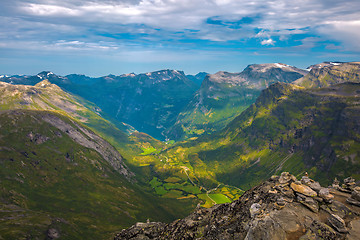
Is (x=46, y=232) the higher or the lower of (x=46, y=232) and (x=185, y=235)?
the lower

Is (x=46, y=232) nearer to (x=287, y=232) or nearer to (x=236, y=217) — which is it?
(x=236, y=217)

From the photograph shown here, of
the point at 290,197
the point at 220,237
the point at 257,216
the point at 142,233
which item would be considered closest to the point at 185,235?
the point at 220,237

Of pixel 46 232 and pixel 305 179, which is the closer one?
pixel 305 179

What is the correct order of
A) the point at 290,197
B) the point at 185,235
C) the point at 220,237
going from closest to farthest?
the point at 290,197
the point at 220,237
the point at 185,235

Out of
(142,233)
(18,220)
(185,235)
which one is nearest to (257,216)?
(185,235)

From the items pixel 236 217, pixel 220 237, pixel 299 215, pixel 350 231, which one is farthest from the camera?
pixel 236 217

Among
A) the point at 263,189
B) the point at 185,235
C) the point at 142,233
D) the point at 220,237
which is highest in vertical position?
the point at 263,189
